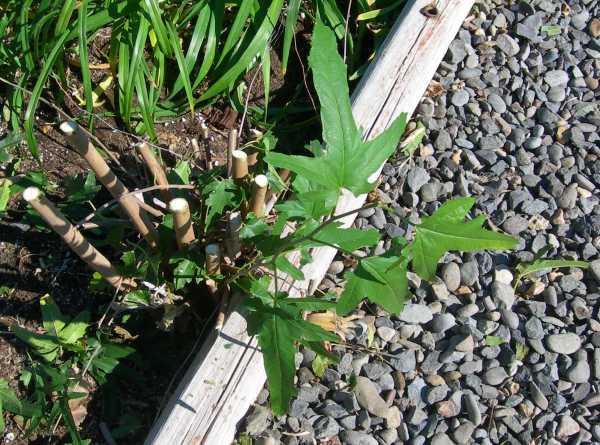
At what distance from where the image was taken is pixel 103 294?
7.02 ft

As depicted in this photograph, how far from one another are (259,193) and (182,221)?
203mm

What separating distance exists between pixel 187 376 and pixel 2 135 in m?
1.07

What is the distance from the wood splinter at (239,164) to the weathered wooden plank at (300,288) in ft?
1.12

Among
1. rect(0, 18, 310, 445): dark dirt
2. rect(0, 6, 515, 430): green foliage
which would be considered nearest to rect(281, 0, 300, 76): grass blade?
rect(0, 6, 515, 430): green foliage

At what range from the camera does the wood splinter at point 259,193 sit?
1750 millimetres

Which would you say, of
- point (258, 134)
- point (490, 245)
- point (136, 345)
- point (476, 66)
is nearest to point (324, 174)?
point (490, 245)

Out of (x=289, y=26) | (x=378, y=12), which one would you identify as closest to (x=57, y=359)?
(x=289, y=26)

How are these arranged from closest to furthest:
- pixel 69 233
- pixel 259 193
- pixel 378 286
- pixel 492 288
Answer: pixel 378 286 → pixel 69 233 → pixel 259 193 → pixel 492 288

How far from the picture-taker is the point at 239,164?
1847mm

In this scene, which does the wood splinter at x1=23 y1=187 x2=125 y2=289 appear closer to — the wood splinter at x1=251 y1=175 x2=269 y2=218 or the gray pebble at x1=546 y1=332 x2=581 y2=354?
the wood splinter at x1=251 y1=175 x2=269 y2=218

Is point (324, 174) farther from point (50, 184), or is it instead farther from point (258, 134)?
point (50, 184)

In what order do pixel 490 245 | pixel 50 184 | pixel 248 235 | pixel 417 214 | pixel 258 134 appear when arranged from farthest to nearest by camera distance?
pixel 417 214, pixel 50 184, pixel 258 134, pixel 248 235, pixel 490 245

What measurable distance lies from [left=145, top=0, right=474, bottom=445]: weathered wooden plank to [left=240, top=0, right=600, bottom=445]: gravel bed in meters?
0.17

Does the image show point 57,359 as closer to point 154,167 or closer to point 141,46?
point 154,167
